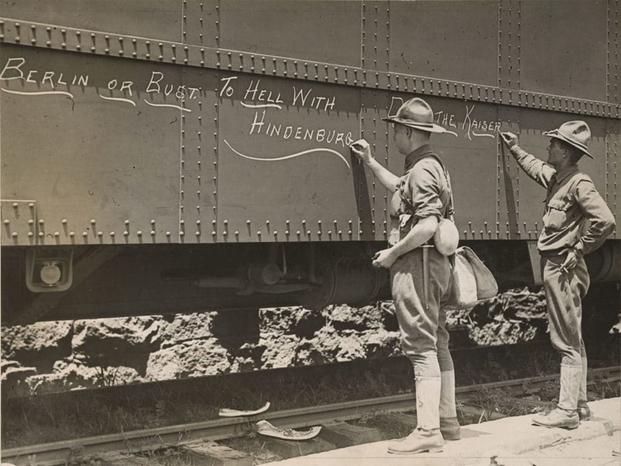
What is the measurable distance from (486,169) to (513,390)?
6.83 feet

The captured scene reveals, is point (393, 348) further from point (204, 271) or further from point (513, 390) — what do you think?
point (204, 271)

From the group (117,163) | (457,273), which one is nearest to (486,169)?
(457,273)

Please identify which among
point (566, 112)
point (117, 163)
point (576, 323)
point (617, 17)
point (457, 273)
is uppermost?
point (617, 17)

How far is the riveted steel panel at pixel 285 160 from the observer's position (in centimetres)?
492

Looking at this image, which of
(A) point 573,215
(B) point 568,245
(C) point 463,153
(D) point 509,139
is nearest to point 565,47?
(D) point 509,139

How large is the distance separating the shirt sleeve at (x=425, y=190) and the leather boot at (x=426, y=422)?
38.7 inches

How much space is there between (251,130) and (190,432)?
2.04m

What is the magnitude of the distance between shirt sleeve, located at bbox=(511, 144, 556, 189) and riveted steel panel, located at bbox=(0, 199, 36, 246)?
3.52m

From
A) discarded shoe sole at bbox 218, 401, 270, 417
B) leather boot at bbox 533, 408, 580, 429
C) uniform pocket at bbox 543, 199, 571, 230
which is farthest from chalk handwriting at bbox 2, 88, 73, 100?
leather boot at bbox 533, 408, 580, 429

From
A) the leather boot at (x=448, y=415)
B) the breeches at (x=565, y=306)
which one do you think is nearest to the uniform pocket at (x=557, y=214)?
the breeches at (x=565, y=306)

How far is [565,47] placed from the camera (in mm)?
6539

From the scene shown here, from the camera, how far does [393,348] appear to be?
331 inches

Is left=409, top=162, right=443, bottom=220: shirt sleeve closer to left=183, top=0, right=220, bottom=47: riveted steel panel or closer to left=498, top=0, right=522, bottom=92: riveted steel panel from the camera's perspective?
left=183, top=0, right=220, bottom=47: riveted steel panel

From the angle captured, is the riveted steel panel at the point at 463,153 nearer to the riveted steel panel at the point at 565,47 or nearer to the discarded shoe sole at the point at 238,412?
the riveted steel panel at the point at 565,47
